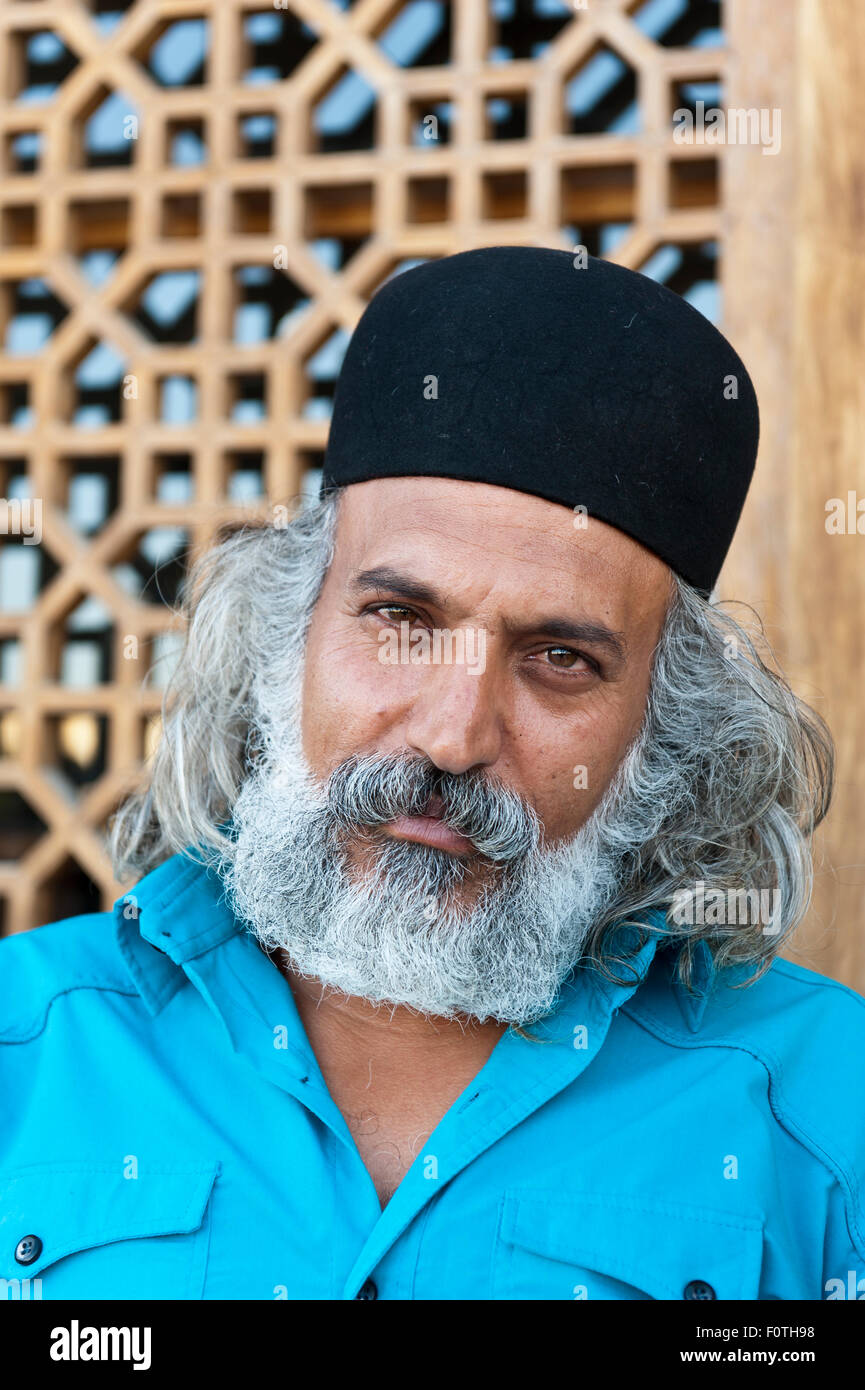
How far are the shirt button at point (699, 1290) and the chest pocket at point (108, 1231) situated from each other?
21.9 inches

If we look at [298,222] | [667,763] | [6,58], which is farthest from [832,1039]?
[6,58]

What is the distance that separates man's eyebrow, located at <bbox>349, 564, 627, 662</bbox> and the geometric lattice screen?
786mm

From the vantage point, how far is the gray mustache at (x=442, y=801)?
1577 millimetres

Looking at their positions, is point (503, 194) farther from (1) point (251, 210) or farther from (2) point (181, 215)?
(2) point (181, 215)

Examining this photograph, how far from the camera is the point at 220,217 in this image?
262cm

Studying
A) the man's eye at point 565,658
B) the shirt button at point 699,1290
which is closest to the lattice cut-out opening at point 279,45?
the man's eye at point 565,658

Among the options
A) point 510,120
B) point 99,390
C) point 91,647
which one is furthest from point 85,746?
point 510,120

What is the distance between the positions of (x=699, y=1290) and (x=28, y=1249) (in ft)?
2.54

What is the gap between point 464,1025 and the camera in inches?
67.8

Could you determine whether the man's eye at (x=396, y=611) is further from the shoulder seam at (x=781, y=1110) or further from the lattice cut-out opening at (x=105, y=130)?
the lattice cut-out opening at (x=105, y=130)

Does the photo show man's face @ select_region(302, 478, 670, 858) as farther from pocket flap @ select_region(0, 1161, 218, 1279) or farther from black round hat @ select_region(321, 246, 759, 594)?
pocket flap @ select_region(0, 1161, 218, 1279)

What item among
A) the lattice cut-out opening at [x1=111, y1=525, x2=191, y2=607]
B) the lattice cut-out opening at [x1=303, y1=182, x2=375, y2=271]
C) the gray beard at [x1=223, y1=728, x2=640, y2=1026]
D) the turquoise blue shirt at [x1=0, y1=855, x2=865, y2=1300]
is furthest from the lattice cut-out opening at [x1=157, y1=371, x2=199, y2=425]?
the turquoise blue shirt at [x1=0, y1=855, x2=865, y2=1300]
